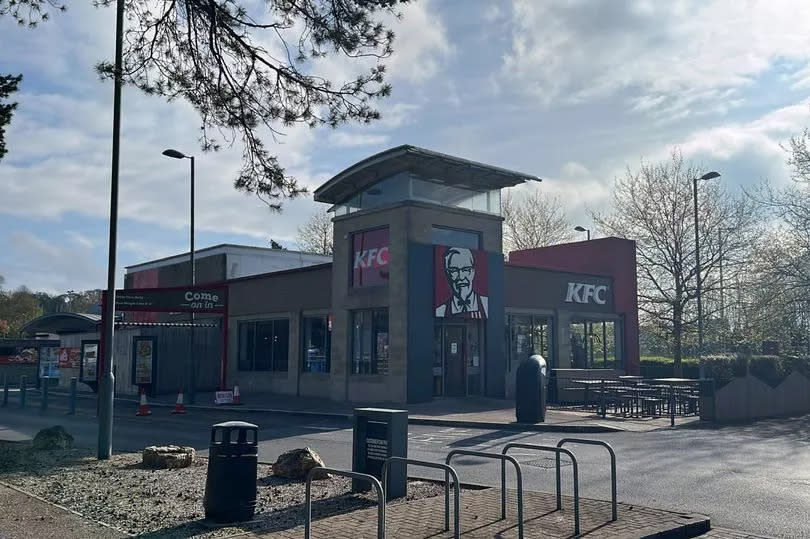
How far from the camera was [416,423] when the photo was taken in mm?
19859

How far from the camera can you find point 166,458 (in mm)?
11969

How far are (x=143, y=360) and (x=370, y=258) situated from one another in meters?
11.3

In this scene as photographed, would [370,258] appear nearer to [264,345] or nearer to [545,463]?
[264,345]

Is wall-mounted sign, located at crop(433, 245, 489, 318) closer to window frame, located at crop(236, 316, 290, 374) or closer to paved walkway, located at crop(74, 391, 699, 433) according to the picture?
paved walkway, located at crop(74, 391, 699, 433)

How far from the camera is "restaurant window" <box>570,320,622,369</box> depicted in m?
31.4

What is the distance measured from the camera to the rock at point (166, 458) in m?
11.9

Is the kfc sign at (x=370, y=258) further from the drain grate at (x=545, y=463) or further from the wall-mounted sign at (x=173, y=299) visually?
the drain grate at (x=545, y=463)

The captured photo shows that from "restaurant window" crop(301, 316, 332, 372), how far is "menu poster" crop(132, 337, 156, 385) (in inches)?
255

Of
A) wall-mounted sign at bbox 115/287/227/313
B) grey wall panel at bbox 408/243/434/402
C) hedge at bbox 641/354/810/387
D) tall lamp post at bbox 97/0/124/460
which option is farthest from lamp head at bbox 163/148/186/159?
hedge at bbox 641/354/810/387

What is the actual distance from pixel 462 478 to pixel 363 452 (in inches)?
74.1

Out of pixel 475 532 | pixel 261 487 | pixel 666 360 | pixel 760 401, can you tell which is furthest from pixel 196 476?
pixel 666 360

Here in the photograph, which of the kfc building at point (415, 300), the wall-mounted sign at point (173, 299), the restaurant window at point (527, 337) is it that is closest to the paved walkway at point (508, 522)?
the kfc building at point (415, 300)

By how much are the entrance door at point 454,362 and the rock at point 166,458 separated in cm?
1385

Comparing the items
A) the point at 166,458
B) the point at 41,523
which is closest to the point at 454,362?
the point at 166,458
